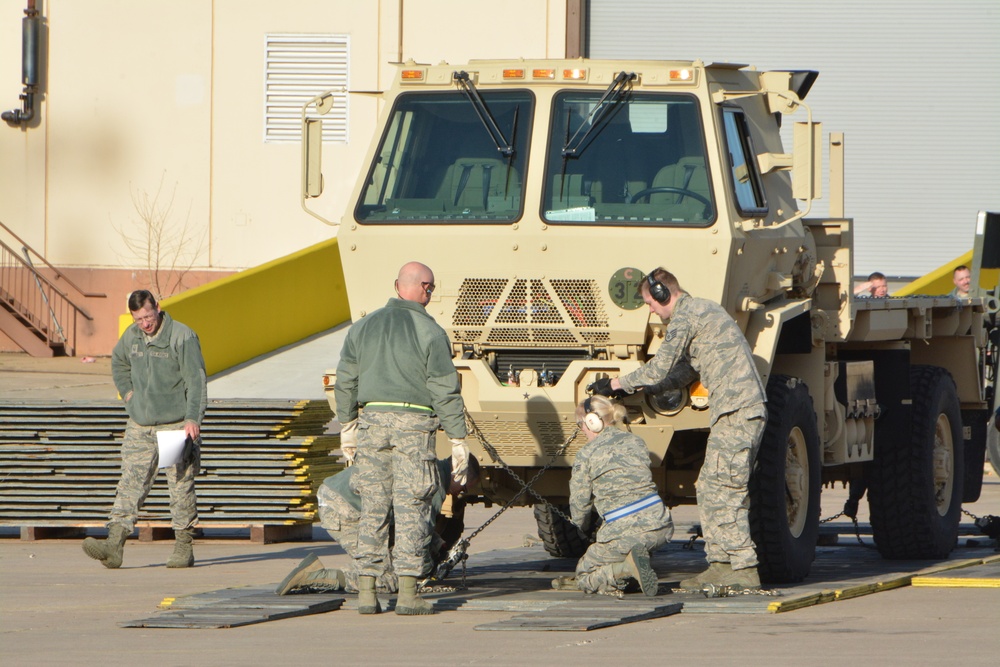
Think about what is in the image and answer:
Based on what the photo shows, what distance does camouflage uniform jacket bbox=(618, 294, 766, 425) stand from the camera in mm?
9500

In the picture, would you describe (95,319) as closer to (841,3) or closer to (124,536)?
(841,3)

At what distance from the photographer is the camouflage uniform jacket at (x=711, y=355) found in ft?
31.2

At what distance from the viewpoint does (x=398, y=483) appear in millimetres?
9008

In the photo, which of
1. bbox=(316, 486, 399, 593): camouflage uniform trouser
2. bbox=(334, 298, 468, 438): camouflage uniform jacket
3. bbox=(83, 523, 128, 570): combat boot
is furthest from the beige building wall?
bbox=(334, 298, 468, 438): camouflage uniform jacket

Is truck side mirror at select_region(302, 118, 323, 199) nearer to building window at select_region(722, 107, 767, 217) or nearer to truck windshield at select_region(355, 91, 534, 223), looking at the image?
truck windshield at select_region(355, 91, 534, 223)

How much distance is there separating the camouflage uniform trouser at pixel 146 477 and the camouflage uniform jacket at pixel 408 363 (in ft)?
9.89

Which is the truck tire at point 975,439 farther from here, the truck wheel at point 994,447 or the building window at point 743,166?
the building window at point 743,166

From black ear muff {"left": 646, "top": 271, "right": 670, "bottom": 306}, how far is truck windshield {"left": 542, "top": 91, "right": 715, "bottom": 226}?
0.53 meters

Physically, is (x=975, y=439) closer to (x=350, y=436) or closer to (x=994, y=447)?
(x=994, y=447)

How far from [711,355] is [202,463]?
5274 mm

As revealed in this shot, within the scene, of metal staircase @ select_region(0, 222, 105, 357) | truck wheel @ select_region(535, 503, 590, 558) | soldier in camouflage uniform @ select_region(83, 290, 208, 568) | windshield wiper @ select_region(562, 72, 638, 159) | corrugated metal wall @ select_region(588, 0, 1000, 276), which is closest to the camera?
windshield wiper @ select_region(562, 72, 638, 159)

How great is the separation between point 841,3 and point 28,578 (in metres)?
23.3

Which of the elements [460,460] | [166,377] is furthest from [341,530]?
[166,377]

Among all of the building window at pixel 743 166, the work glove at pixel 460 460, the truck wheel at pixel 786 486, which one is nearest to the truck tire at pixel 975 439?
the truck wheel at pixel 786 486
